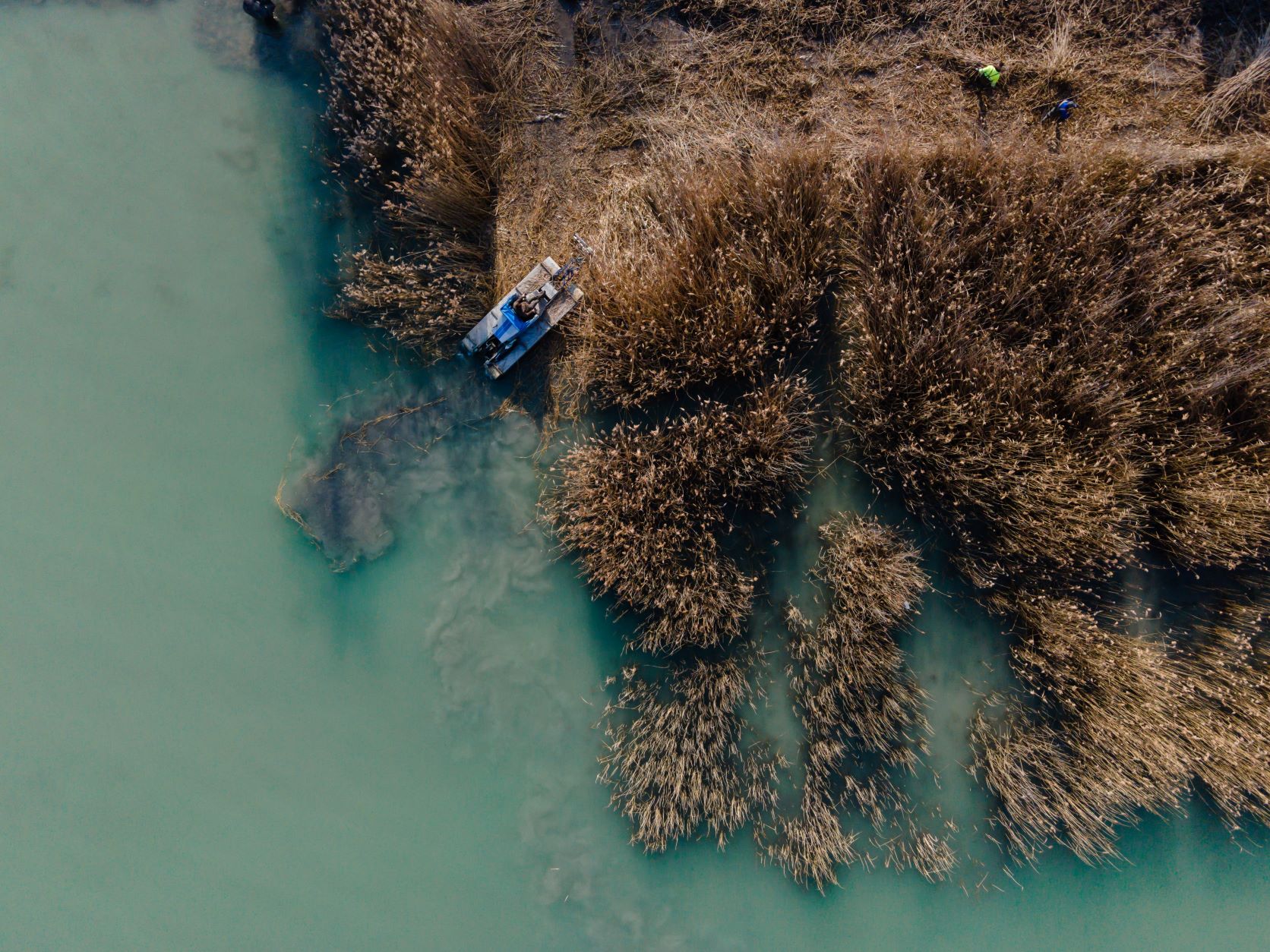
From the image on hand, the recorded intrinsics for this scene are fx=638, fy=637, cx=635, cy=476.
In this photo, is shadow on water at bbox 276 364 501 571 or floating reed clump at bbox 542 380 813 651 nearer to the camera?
floating reed clump at bbox 542 380 813 651

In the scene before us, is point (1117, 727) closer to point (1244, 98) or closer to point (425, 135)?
point (1244, 98)

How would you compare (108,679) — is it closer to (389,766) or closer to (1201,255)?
(389,766)

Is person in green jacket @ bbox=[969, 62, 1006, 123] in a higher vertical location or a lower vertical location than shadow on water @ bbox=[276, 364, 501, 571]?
higher

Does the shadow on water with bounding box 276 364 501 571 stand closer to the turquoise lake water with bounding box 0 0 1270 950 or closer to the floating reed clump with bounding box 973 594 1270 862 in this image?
the turquoise lake water with bounding box 0 0 1270 950

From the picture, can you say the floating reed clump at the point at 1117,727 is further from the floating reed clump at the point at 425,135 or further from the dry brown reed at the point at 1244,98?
the floating reed clump at the point at 425,135

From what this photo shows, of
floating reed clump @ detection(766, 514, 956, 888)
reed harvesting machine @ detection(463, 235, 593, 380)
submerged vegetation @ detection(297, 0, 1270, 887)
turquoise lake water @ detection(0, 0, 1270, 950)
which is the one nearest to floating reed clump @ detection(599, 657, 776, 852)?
submerged vegetation @ detection(297, 0, 1270, 887)

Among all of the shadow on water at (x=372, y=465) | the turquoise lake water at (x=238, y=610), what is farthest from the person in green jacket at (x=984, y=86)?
the shadow on water at (x=372, y=465)
